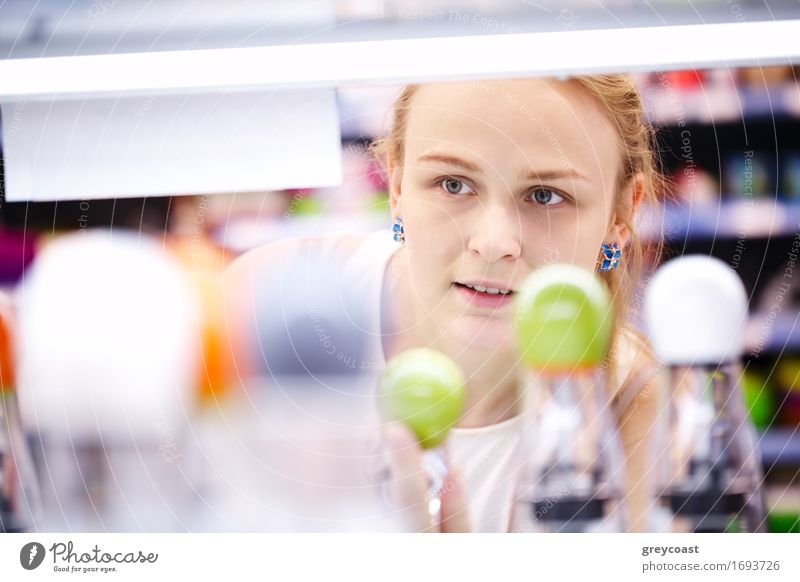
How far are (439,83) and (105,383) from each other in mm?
467

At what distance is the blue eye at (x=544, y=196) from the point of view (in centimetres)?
89

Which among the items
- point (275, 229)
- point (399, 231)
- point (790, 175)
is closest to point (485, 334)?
point (399, 231)

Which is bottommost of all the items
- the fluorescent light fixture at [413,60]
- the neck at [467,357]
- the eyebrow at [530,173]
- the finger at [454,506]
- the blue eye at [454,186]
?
the finger at [454,506]

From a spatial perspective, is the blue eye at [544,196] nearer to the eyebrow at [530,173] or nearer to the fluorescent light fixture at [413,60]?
the eyebrow at [530,173]

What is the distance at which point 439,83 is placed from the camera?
2.94 ft

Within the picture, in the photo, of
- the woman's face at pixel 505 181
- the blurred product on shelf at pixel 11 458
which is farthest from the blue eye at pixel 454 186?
the blurred product on shelf at pixel 11 458

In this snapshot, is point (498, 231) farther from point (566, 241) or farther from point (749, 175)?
point (749, 175)

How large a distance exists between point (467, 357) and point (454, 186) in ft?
0.57

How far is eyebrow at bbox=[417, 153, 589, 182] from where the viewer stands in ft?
2.90

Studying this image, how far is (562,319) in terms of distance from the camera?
2.90ft

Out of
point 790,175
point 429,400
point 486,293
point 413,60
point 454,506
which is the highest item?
point 413,60

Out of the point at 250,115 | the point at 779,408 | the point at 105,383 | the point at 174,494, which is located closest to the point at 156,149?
the point at 250,115

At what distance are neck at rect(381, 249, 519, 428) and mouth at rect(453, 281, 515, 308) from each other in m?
0.05

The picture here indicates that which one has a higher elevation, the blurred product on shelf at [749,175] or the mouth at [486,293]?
the blurred product on shelf at [749,175]
